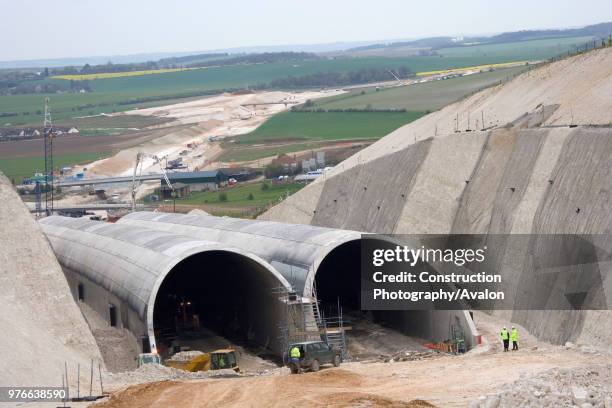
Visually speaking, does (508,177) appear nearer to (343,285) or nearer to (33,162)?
(343,285)

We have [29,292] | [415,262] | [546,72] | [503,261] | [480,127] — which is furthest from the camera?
[546,72]

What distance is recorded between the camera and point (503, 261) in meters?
44.5

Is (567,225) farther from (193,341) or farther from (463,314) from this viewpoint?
(193,341)

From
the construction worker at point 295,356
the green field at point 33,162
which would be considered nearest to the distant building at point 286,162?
the green field at point 33,162

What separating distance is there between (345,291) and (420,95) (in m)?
104

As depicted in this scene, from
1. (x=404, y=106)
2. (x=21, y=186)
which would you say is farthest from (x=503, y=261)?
(x=404, y=106)

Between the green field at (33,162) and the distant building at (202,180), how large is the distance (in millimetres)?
17392

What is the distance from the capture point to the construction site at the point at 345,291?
27734 millimetres

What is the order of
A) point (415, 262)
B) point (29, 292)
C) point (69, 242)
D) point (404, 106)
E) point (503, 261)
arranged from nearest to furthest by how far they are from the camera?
point (29, 292) < point (415, 262) < point (503, 261) < point (69, 242) < point (404, 106)

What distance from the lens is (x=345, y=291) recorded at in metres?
46.5

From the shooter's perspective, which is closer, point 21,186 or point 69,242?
point 69,242

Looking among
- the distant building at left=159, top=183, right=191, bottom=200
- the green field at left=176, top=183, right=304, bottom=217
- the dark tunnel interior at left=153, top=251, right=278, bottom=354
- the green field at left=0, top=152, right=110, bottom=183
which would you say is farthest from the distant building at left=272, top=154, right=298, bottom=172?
the dark tunnel interior at left=153, top=251, right=278, bottom=354

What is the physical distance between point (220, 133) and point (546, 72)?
282 feet

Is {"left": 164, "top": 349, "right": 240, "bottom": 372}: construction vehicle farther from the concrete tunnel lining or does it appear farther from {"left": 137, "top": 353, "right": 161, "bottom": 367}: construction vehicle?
the concrete tunnel lining
